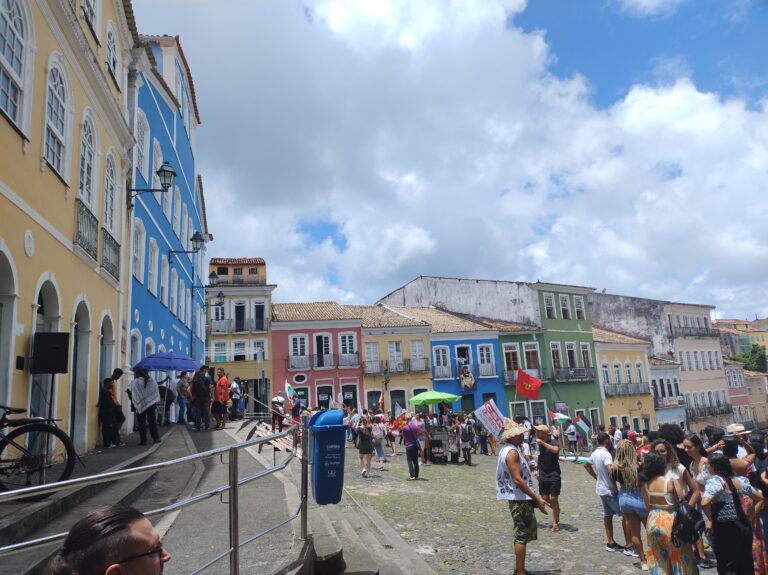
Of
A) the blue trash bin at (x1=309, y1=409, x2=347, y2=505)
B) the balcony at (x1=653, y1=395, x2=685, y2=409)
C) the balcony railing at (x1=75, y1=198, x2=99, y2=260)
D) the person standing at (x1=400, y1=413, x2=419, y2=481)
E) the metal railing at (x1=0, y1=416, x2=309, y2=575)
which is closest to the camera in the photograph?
the metal railing at (x1=0, y1=416, x2=309, y2=575)

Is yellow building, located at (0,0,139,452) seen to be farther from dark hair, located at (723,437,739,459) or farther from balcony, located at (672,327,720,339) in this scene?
balcony, located at (672,327,720,339)

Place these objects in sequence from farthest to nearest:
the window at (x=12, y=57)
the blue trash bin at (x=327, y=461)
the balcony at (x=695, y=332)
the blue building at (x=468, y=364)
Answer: the balcony at (x=695, y=332) → the blue building at (x=468, y=364) → the window at (x=12, y=57) → the blue trash bin at (x=327, y=461)

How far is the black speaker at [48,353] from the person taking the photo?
7730mm

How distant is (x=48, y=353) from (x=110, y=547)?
7219mm

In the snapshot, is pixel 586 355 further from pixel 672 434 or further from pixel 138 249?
pixel 672 434

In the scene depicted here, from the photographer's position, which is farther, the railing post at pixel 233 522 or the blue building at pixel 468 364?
the blue building at pixel 468 364

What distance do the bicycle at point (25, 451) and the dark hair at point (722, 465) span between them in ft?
20.4

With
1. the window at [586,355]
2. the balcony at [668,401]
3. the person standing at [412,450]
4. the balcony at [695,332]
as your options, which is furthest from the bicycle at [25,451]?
the balcony at [695,332]

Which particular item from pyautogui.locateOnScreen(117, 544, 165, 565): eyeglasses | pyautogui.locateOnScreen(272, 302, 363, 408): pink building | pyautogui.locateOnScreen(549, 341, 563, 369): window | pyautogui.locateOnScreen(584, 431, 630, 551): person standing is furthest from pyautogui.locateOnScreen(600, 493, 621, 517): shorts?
pyautogui.locateOnScreen(549, 341, 563, 369): window

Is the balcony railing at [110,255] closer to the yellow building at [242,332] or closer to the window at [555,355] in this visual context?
the yellow building at [242,332]

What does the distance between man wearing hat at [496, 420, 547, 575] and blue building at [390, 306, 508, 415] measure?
3048 cm

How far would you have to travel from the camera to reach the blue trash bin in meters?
5.85

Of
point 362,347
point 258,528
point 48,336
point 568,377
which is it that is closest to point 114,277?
point 48,336

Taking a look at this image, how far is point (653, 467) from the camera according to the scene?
5688 millimetres
